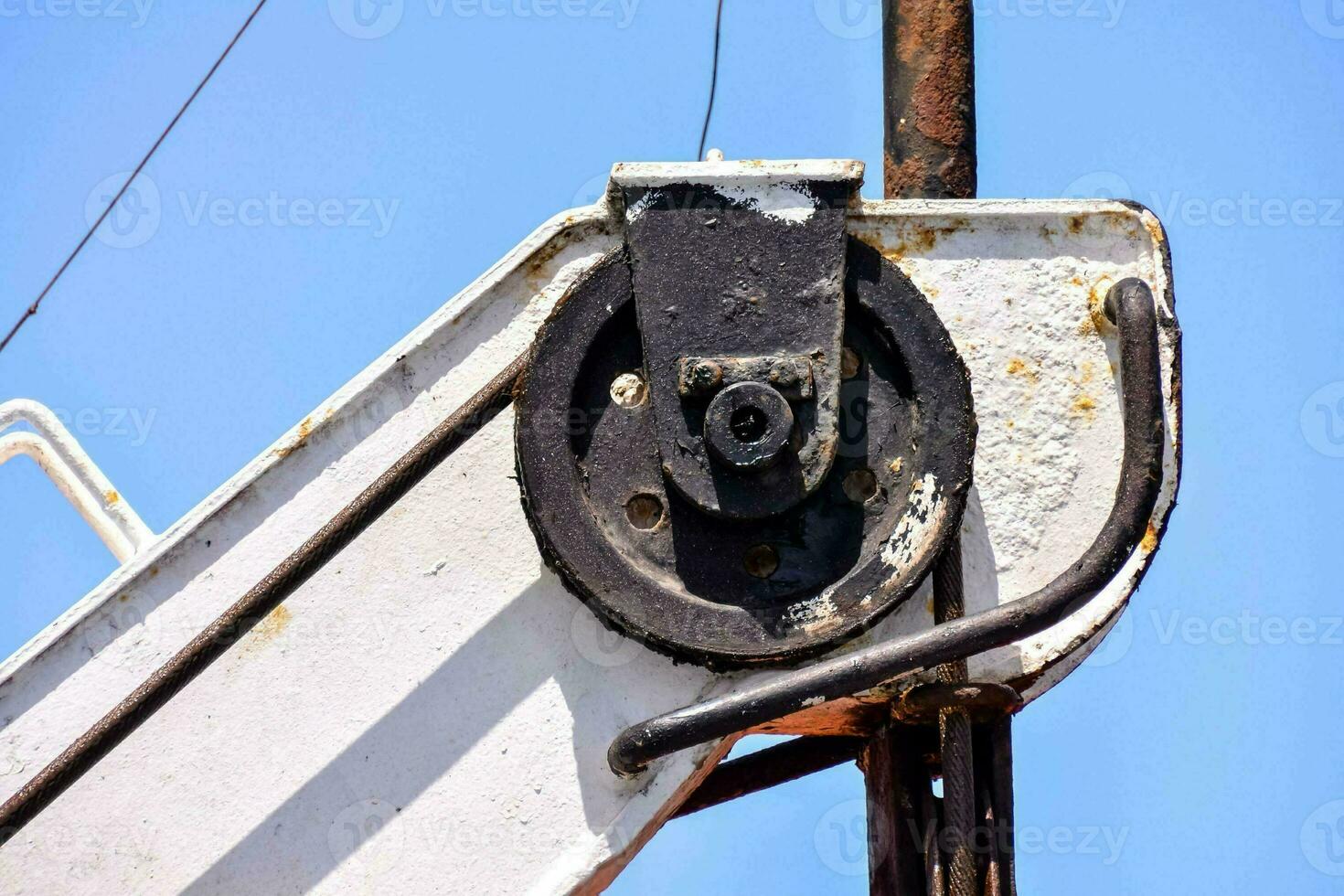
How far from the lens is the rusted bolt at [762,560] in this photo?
84.4 inches

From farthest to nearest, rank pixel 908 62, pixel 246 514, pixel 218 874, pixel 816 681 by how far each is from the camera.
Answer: pixel 908 62
pixel 246 514
pixel 218 874
pixel 816 681

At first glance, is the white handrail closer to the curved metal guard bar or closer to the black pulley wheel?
the black pulley wheel

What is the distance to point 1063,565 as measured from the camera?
2.24 m

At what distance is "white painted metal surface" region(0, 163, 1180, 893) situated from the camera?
2.14 meters

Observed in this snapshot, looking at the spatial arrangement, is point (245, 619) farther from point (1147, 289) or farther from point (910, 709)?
point (1147, 289)

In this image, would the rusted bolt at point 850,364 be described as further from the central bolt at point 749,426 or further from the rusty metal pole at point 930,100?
the rusty metal pole at point 930,100

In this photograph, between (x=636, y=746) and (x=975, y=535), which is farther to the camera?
(x=975, y=535)

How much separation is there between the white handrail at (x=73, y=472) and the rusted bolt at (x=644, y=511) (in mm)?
1085

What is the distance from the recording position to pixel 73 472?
2883 mm

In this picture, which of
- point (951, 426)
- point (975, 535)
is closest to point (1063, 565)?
point (975, 535)

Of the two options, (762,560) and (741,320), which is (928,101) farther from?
(762,560)

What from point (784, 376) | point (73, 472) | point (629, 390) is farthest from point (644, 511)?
point (73, 472)

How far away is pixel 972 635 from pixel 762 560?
32 centimetres

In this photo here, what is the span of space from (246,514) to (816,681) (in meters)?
0.88
